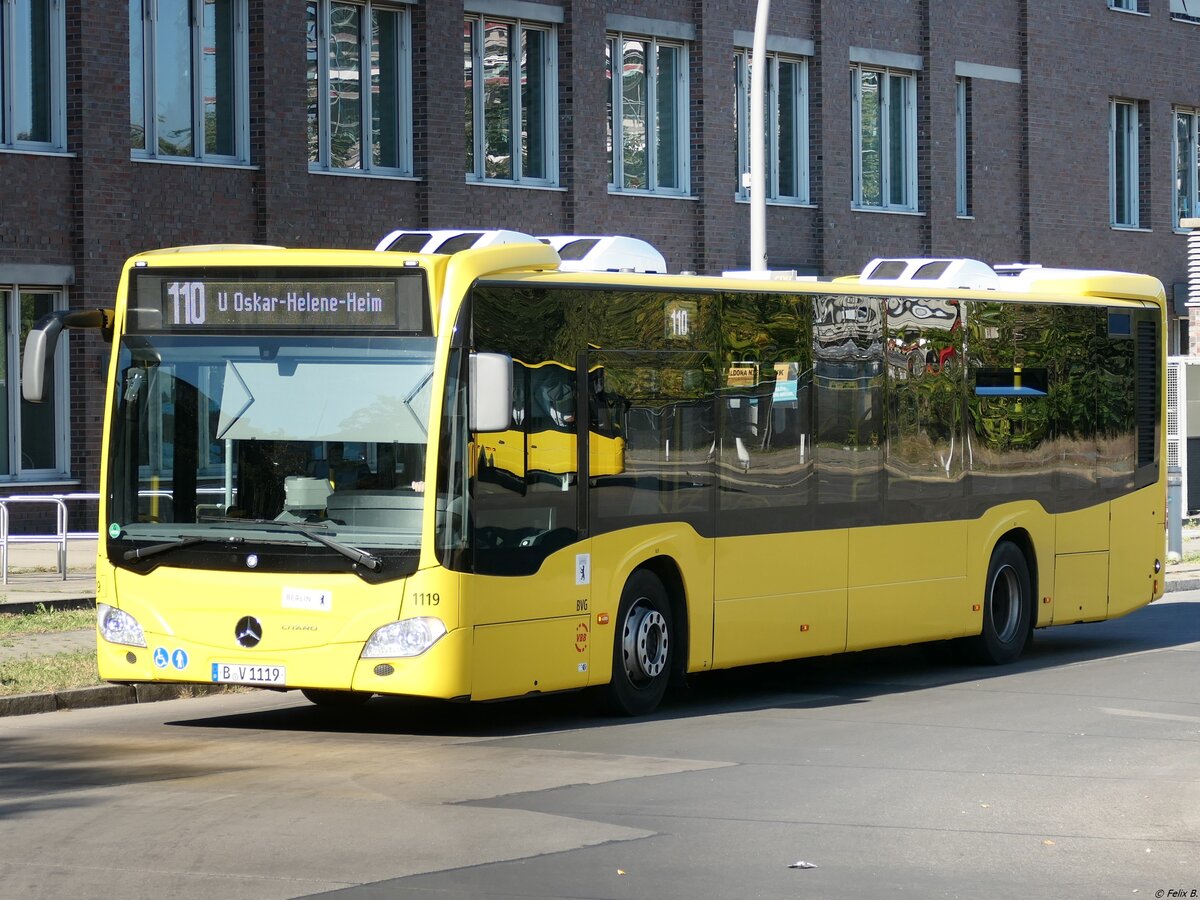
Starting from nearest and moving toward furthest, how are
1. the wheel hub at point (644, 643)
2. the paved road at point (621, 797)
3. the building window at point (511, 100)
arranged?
1. the paved road at point (621, 797)
2. the wheel hub at point (644, 643)
3. the building window at point (511, 100)

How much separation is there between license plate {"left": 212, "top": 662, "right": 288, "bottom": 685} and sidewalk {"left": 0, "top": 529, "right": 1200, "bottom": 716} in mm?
1958

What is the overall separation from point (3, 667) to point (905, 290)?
6747 mm

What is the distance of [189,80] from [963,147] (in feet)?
51.9

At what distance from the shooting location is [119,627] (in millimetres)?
11789

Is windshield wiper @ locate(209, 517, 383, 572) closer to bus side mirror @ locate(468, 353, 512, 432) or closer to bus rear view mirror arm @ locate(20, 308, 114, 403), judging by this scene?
bus side mirror @ locate(468, 353, 512, 432)

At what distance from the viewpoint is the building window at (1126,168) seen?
39812mm

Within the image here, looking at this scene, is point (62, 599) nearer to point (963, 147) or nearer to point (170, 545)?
point (170, 545)

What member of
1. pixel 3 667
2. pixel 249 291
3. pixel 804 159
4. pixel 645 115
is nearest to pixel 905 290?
pixel 249 291

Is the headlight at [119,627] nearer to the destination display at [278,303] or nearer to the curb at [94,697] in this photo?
the curb at [94,697]

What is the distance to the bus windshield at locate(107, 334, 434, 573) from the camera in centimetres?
1118

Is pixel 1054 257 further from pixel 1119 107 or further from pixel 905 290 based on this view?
pixel 905 290

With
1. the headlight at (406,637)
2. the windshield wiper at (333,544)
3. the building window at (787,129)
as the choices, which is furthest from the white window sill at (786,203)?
the headlight at (406,637)

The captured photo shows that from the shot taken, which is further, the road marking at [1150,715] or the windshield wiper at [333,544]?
the road marking at [1150,715]

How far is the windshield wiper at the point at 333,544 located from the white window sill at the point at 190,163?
14013 mm
